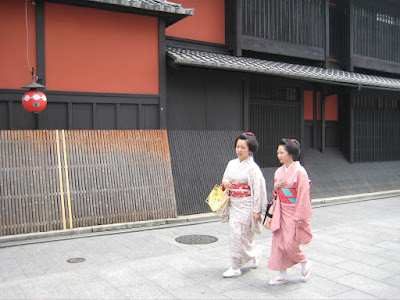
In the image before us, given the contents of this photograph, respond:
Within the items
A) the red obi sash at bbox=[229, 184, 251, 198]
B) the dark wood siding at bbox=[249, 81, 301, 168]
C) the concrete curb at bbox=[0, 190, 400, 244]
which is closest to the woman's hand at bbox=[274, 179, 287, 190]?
the red obi sash at bbox=[229, 184, 251, 198]

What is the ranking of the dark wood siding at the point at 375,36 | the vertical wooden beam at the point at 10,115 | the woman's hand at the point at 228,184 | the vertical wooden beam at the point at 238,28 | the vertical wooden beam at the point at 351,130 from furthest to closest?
1. the dark wood siding at the point at 375,36
2. the vertical wooden beam at the point at 351,130
3. the vertical wooden beam at the point at 238,28
4. the vertical wooden beam at the point at 10,115
5. the woman's hand at the point at 228,184

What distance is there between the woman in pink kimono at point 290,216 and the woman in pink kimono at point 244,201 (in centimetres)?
27

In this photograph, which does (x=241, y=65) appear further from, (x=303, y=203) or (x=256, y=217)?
(x=303, y=203)

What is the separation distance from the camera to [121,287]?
4.68 m

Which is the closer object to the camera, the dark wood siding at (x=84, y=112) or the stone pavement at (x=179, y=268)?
the stone pavement at (x=179, y=268)

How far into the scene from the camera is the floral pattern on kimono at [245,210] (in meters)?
5.06

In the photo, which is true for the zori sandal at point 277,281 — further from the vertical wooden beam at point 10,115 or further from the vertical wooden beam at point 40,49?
the vertical wooden beam at point 10,115

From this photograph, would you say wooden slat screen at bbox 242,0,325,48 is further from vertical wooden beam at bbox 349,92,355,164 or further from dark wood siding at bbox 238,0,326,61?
vertical wooden beam at bbox 349,92,355,164

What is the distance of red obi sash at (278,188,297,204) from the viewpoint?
15.8ft

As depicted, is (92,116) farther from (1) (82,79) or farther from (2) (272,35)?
(2) (272,35)

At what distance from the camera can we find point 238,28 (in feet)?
36.3

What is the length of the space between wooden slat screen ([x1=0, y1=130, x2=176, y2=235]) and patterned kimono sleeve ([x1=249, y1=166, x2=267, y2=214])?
12.3 ft

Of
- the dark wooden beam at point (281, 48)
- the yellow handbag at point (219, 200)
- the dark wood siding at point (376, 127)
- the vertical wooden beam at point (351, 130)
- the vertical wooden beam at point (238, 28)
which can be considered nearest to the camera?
the yellow handbag at point (219, 200)

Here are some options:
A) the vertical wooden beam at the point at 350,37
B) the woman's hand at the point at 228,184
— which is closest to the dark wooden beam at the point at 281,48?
the vertical wooden beam at the point at 350,37
